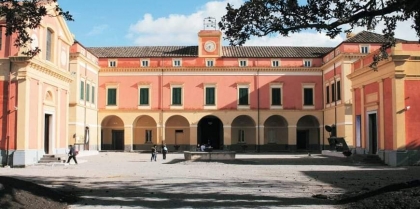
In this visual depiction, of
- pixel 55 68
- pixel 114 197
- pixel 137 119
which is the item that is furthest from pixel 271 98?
pixel 114 197

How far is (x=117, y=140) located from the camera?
161ft

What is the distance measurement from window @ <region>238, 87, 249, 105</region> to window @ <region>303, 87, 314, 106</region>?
584cm

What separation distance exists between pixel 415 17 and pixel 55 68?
22936 mm

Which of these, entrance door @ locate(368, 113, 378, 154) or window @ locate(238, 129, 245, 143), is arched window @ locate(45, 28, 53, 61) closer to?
entrance door @ locate(368, 113, 378, 154)

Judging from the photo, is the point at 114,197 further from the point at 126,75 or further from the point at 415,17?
the point at 126,75

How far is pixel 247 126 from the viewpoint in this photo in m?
49.2

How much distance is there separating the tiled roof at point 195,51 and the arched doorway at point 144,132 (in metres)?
6.80

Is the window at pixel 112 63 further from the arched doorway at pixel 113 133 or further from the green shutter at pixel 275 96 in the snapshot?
the green shutter at pixel 275 96

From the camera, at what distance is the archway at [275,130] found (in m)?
48.8

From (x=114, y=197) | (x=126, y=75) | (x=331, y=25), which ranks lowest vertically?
(x=114, y=197)

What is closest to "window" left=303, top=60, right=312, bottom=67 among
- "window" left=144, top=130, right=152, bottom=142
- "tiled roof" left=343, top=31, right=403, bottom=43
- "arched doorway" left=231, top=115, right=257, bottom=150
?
"tiled roof" left=343, top=31, right=403, bottom=43

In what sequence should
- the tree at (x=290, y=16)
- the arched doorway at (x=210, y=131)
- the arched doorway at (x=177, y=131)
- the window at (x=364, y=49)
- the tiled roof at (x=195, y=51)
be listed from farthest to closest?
the arched doorway at (x=210, y=131), the arched doorway at (x=177, y=131), the tiled roof at (x=195, y=51), the window at (x=364, y=49), the tree at (x=290, y=16)

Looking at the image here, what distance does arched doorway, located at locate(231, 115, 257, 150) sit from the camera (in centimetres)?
4878

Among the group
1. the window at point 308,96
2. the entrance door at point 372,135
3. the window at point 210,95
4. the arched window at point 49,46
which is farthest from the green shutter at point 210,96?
the entrance door at point 372,135
